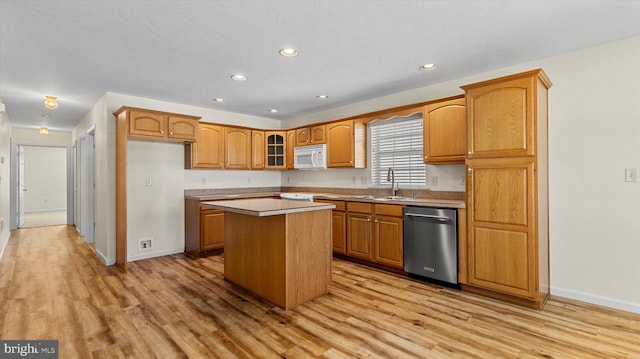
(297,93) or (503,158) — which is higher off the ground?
(297,93)

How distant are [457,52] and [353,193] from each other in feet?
8.80

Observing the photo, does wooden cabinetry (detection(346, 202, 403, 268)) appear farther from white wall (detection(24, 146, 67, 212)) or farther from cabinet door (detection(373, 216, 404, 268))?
white wall (detection(24, 146, 67, 212))

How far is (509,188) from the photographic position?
114 inches

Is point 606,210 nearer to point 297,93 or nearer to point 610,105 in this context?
point 610,105

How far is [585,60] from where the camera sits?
2.95 metres

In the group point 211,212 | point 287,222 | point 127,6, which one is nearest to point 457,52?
point 287,222

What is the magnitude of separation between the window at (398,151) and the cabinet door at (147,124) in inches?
121

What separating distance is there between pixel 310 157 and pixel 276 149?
3.03 feet

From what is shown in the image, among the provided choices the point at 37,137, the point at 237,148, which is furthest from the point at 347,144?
the point at 37,137

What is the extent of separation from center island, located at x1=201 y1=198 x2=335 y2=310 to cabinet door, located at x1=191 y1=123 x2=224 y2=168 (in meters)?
2.03

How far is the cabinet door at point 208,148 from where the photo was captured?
16.3ft

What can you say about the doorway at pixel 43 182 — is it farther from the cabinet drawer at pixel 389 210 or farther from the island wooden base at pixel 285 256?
the cabinet drawer at pixel 389 210

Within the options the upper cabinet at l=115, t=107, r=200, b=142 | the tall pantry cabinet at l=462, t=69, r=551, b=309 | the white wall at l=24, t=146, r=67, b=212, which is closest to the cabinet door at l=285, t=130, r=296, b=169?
the upper cabinet at l=115, t=107, r=200, b=142

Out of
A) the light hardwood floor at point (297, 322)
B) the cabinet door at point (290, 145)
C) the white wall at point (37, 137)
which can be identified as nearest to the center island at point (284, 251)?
the light hardwood floor at point (297, 322)
